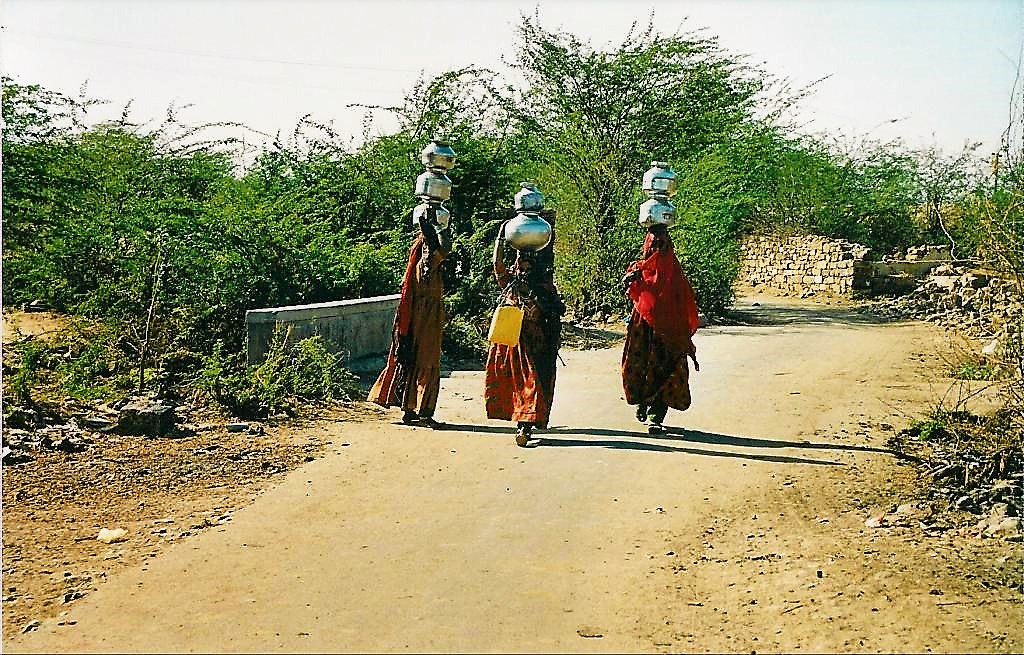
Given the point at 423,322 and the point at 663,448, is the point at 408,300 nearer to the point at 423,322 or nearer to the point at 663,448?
the point at 423,322

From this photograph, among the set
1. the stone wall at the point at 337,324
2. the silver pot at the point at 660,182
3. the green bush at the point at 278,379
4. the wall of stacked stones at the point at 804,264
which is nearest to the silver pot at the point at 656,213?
the silver pot at the point at 660,182

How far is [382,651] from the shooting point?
4.06 metres

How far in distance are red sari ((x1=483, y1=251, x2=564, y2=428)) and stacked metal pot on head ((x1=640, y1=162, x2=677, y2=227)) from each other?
0.87 meters

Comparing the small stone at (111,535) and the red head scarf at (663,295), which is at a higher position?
the red head scarf at (663,295)

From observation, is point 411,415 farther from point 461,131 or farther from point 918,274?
point 918,274

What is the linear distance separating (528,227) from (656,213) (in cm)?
103

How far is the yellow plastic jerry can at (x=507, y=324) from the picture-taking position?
7.66 m

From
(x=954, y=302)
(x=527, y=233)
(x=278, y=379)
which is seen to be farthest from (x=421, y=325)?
(x=954, y=302)

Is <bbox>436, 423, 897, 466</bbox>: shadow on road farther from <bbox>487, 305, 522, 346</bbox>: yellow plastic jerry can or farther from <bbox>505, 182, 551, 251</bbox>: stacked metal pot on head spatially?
<bbox>505, 182, 551, 251</bbox>: stacked metal pot on head

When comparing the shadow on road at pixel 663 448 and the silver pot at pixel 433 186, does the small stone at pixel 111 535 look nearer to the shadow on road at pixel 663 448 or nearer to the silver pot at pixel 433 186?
the shadow on road at pixel 663 448

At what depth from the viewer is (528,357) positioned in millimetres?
7824

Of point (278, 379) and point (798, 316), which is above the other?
point (798, 316)

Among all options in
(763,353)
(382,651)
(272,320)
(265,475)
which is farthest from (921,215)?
(382,651)

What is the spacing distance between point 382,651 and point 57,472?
3.40 m
